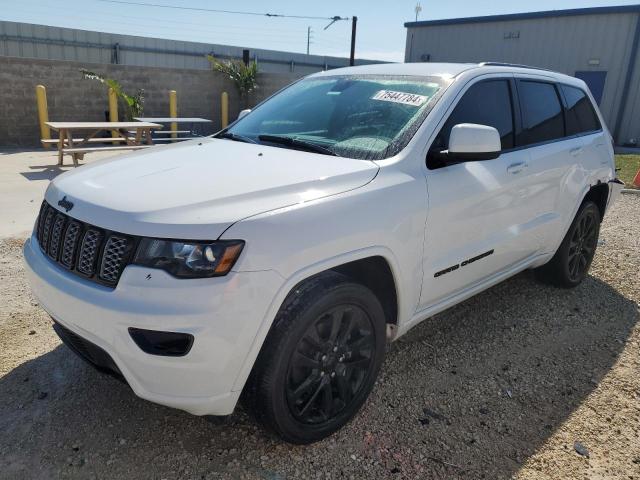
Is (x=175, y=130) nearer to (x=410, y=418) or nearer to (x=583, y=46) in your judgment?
(x=410, y=418)

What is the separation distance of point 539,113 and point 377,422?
8.30 feet

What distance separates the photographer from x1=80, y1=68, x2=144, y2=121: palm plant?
12.4 meters

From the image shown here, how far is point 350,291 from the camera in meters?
2.36

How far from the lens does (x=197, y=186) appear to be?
2.29 m

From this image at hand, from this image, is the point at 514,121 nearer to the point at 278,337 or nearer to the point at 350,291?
the point at 350,291

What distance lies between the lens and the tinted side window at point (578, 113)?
13.8ft

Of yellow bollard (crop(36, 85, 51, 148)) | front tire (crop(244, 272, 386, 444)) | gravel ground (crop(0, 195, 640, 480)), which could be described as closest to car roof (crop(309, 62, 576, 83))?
front tire (crop(244, 272, 386, 444))

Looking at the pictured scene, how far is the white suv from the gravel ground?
0.27 metres

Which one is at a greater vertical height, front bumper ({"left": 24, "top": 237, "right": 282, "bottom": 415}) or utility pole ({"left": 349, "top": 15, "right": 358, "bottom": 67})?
utility pole ({"left": 349, "top": 15, "right": 358, "bottom": 67})

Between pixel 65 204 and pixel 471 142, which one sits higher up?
Result: pixel 471 142

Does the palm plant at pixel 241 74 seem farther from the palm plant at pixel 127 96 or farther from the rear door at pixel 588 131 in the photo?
the rear door at pixel 588 131

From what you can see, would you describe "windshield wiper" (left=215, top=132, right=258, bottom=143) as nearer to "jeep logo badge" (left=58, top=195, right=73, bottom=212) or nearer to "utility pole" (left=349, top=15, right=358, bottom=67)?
"jeep logo badge" (left=58, top=195, right=73, bottom=212)

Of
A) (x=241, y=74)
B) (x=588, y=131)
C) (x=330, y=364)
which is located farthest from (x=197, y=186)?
(x=241, y=74)

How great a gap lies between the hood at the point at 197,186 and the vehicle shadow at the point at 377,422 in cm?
103
